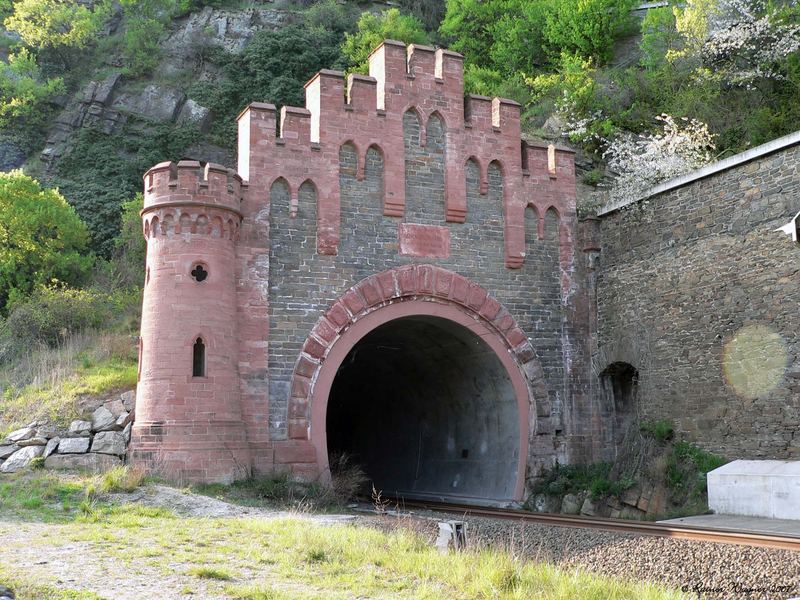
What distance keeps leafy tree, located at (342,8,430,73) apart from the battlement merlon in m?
24.1

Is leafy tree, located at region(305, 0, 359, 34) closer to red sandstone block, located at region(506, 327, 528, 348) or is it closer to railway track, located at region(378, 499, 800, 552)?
red sandstone block, located at region(506, 327, 528, 348)

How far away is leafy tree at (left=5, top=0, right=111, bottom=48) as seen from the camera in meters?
46.5

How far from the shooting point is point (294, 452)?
15.8 meters

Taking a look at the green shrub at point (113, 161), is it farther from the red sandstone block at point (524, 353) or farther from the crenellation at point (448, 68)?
the red sandstone block at point (524, 353)

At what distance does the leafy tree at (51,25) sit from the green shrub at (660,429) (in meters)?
41.0

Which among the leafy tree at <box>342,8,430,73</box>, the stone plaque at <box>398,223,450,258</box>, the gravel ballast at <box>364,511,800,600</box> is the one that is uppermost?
the leafy tree at <box>342,8,430,73</box>

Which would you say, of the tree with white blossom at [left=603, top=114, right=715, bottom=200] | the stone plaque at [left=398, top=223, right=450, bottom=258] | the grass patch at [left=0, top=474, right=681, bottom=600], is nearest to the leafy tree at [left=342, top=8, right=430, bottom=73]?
the tree with white blossom at [left=603, top=114, right=715, bottom=200]

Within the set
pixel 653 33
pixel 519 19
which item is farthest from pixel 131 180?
pixel 653 33

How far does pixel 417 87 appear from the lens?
18219 millimetres

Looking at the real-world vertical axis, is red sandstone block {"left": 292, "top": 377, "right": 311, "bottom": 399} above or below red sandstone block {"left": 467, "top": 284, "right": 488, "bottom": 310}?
below

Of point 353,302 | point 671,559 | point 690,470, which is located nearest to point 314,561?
point 671,559

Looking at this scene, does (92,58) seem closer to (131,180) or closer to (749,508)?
(131,180)

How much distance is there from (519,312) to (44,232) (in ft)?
57.5

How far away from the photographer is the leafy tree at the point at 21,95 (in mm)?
42250
